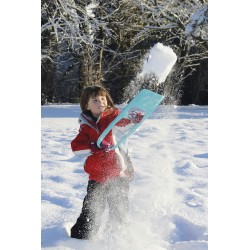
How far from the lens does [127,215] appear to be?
1816mm

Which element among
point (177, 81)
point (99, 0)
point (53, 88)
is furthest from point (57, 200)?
point (177, 81)

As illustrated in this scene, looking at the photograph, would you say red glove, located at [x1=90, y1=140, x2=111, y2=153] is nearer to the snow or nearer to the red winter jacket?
the red winter jacket

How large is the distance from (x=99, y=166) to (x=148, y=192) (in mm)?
577

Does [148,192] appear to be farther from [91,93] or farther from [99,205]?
[91,93]

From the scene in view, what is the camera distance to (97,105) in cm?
176

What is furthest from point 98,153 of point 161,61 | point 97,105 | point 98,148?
point 161,61

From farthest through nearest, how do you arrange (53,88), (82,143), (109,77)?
(109,77), (53,88), (82,143)

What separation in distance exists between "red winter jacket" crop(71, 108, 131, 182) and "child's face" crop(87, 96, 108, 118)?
26mm

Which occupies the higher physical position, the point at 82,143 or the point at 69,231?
the point at 82,143

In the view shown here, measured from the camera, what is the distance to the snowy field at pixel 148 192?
1717 mm

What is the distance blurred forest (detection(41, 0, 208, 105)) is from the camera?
5316mm
